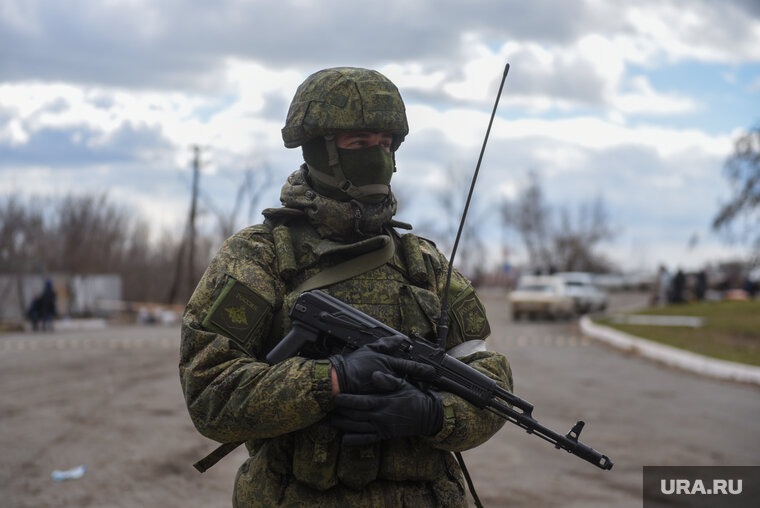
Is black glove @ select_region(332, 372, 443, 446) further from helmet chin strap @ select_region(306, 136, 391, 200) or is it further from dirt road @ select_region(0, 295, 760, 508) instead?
dirt road @ select_region(0, 295, 760, 508)

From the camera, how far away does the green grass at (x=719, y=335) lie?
14039 mm

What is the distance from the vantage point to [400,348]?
230 cm

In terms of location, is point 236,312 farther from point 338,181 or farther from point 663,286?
point 663,286

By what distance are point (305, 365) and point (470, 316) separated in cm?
67

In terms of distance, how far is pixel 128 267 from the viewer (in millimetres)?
47281

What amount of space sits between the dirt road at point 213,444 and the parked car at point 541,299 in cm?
1028

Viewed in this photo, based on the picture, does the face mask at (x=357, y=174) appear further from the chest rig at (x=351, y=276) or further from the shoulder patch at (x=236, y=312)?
the shoulder patch at (x=236, y=312)

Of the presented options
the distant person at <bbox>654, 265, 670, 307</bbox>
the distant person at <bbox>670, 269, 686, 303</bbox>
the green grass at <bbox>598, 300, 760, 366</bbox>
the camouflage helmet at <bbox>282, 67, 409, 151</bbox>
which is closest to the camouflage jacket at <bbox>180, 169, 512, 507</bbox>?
the camouflage helmet at <bbox>282, 67, 409, 151</bbox>

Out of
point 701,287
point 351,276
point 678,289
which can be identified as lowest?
point 701,287

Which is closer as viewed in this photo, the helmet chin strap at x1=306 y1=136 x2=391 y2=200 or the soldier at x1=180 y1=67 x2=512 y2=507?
the soldier at x1=180 y1=67 x2=512 y2=507

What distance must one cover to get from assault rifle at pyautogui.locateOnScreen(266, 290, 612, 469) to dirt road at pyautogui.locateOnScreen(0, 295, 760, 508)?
3473 mm

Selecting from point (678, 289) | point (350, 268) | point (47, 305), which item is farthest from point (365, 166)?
point (678, 289)

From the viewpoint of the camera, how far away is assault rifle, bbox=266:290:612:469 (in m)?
2.26

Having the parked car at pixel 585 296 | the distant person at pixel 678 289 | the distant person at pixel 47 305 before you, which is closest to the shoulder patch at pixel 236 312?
the distant person at pixel 47 305
